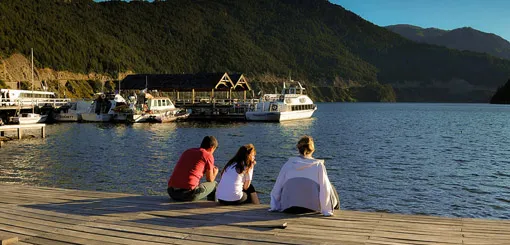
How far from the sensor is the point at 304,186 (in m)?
8.05

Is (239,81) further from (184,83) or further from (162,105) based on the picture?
(162,105)

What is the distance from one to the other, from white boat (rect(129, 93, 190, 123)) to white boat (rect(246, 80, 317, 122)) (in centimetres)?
1094

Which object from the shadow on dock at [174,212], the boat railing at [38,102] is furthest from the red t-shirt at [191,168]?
the boat railing at [38,102]

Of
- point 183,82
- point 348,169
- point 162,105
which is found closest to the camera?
point 348,169

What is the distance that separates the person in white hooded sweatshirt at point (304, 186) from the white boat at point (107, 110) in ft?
191

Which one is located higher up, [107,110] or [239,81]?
[239,81]

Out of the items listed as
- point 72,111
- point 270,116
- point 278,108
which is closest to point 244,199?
point 270,116

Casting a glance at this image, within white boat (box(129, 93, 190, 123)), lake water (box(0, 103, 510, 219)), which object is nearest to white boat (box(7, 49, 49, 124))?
white boat (box(129, 93, 190, 123))

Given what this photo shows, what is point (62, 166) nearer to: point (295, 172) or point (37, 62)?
point (295, 172)

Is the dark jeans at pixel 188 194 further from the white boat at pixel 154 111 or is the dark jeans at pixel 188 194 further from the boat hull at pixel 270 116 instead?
the boat hull at pixel 270 116

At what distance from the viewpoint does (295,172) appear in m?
7.93

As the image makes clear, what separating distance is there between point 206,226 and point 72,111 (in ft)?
211

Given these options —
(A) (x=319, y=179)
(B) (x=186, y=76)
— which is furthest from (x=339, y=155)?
(B) (x=186, y=76)

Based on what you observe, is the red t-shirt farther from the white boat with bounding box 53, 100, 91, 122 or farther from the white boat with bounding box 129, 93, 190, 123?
the white boat with bounding box 53, 100, 91, 122
